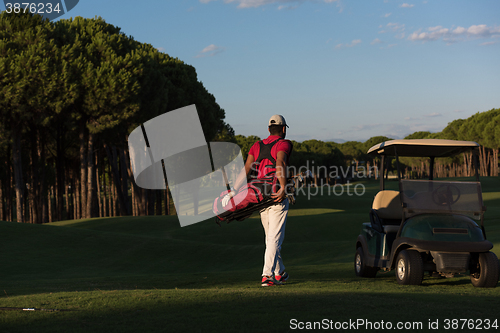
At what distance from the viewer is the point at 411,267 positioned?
23.1ft

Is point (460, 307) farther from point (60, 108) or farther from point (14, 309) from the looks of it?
point (60, 108)

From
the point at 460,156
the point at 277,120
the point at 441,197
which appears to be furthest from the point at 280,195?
the point at 460,156

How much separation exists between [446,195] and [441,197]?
0.09 metres

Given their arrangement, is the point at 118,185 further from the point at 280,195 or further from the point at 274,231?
the point at 280,195

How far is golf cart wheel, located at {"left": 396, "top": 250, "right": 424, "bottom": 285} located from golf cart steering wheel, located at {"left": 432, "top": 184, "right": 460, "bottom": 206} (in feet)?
3.46

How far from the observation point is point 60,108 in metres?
30.1

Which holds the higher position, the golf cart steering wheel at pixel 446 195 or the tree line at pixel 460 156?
the tree line at pixel 460 156

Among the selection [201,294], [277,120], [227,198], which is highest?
[277,120]

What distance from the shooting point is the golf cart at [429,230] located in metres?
6.89

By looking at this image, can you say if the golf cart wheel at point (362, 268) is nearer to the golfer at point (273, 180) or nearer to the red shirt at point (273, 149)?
A: the golfer at point (273, 180)

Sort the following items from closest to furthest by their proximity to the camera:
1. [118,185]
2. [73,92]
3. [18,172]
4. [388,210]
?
[388,210] → [73,92] → [18,172] → [118,185]

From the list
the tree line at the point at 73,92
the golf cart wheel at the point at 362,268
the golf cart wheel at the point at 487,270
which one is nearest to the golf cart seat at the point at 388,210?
the golf cart wheel at the point at 362,268

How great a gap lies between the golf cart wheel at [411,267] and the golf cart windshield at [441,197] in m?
0.63

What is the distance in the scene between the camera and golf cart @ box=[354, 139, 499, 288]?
6895mm
